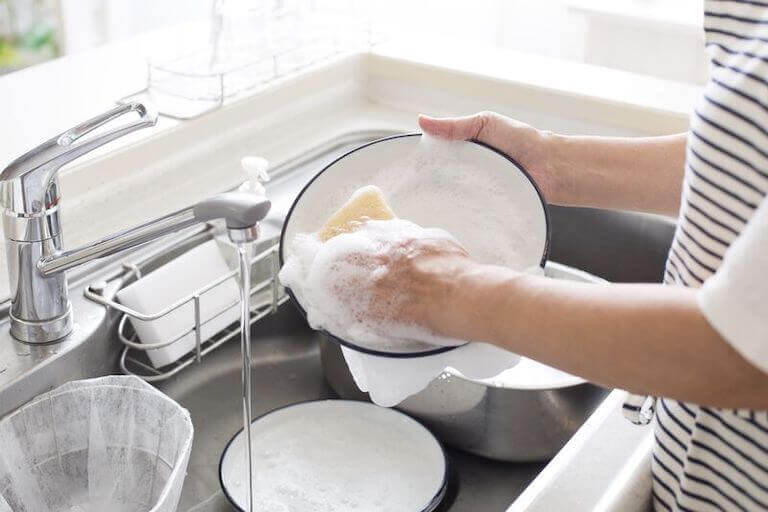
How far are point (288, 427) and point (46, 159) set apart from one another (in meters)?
0.35

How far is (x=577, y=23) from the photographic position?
118 inches

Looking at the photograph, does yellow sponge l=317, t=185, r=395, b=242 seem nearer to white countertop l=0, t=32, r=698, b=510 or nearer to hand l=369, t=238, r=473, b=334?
hand l=369, t=238, r=473, b=334

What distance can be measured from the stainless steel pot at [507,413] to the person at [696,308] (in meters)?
0.21

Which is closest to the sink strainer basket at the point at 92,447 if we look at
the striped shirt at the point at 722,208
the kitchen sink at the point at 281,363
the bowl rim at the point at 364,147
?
the kitchen sink at the point at 281,363

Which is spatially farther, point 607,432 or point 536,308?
point 607,432

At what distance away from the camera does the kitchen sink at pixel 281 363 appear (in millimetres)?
860

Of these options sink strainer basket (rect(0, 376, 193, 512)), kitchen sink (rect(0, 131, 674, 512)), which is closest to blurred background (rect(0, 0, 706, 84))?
kitchen sink (rect(0, 131, 674, 512))

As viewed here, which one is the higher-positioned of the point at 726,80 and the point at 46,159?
the point at 726,80

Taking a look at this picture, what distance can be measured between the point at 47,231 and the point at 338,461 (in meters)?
0.34

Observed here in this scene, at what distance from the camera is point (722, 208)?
0.59 metres

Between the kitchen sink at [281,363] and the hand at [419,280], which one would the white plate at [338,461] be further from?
the hand at [419,280]

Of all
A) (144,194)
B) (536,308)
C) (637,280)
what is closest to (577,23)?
(637,280)

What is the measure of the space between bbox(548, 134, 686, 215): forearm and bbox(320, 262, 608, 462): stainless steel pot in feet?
0.64

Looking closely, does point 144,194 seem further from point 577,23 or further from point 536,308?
point 577,23
